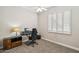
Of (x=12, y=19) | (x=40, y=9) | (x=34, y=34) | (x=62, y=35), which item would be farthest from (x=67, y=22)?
(x=12, y=19)

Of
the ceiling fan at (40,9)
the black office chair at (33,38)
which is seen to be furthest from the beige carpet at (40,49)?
the ceiling fan at (40,9)

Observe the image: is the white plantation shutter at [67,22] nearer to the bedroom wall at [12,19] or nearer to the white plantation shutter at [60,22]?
the white plantation shutter at [60,22]

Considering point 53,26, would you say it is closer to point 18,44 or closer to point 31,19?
point 31,19

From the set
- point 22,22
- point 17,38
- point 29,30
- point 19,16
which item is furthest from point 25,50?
point 19,16

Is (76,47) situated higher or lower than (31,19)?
lower

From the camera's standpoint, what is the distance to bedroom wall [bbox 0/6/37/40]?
2.31 metres

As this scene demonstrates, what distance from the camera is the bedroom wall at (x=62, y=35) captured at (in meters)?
2.48

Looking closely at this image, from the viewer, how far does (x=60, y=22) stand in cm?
246

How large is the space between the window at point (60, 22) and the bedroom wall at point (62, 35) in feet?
0.41
